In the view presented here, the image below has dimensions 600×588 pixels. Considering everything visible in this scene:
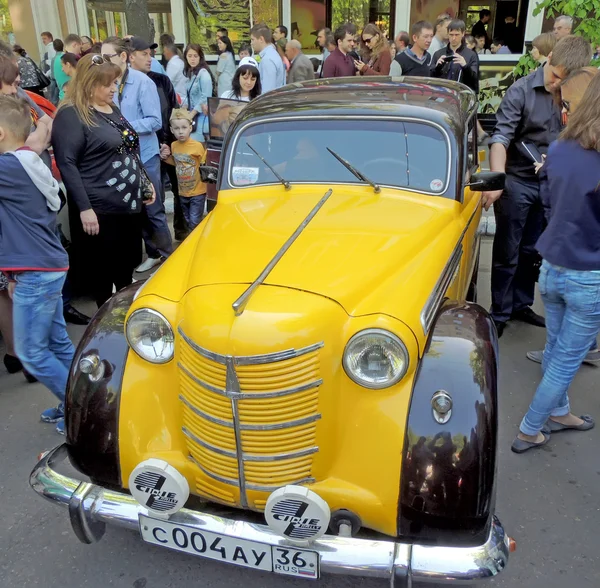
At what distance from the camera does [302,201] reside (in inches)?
122

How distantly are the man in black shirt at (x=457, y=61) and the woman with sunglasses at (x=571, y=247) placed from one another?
3.91m

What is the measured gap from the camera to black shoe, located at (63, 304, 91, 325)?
4859 millimetres

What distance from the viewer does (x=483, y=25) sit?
585 inches

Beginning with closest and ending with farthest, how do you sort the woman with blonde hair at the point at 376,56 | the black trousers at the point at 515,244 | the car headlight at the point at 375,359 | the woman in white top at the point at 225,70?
the car headlight at the point at 375,359 < the black trousers at the point at 515,244 < the woman with blonde hair at the point at 376,56 < the woman in white top at the point at 225,70

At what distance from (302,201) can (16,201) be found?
146 centimetres

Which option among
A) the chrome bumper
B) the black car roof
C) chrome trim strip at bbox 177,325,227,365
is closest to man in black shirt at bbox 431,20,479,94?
Answer: the black car roof

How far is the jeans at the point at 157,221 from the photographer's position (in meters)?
5.58

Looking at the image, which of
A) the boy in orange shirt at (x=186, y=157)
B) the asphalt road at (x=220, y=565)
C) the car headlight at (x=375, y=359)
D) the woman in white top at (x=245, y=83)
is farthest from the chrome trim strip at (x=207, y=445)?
the woman in white top at (x=245, y=83)

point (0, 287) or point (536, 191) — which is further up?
point (536, 191)

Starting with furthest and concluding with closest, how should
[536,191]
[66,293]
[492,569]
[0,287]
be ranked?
[66,293] → [536,191] → [0,287] → [492,569]

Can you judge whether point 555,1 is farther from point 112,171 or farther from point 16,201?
point 16,201

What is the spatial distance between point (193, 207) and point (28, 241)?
3.36 metres

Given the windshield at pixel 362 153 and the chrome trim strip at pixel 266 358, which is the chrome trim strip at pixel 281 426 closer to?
the chrome trim strip at pixel 266 358

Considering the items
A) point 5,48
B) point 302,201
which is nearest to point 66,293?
point 5,48
